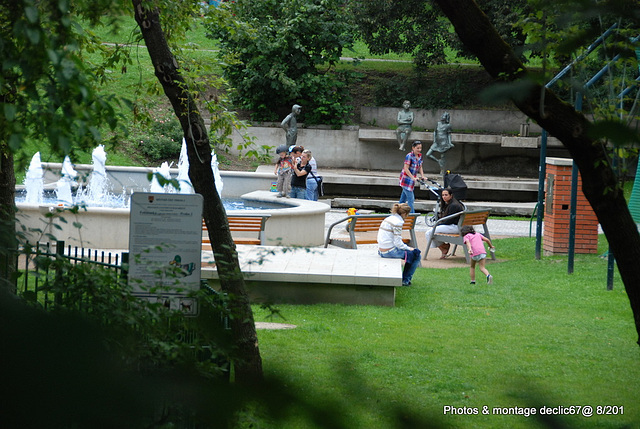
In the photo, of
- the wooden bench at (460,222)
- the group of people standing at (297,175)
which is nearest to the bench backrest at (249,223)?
the wooden bench at (460,222)

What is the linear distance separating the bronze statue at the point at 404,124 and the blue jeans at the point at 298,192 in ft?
35.4

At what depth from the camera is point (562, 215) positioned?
13.8 m

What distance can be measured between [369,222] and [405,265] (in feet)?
8.73

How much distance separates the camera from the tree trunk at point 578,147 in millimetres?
3109

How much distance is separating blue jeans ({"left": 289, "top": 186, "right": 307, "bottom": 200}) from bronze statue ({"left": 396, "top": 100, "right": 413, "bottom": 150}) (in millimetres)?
10801

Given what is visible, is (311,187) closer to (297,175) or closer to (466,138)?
(297,175)

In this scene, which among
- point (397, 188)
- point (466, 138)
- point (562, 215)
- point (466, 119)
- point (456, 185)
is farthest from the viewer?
point (466, 119)

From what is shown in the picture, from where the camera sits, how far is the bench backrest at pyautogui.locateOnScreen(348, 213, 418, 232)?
12773 mm

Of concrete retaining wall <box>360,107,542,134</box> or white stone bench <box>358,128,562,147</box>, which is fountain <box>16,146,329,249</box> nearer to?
white stone bench <box>358,128,562,147</box>

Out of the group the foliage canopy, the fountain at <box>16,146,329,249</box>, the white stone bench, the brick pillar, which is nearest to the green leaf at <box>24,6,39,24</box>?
the fountain at <box>16,146,329,249</box>

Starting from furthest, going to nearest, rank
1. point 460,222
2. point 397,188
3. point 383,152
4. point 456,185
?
point 383,152, point 397,188, point 456,185, point 460,222

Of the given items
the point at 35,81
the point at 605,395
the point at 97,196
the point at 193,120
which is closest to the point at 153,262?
the point at 193,120

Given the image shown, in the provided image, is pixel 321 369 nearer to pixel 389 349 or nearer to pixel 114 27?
pixel 114 27

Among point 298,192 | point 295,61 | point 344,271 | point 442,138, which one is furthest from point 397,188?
point 344,271
